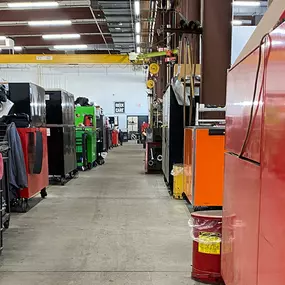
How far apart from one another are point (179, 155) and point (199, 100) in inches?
38.7

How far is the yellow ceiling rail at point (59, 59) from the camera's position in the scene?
53.3 feet

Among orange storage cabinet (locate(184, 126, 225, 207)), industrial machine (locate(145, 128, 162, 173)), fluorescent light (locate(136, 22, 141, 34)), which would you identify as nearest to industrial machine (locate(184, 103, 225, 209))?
orange storage cabinet (locate(184, 126, 225, 207))

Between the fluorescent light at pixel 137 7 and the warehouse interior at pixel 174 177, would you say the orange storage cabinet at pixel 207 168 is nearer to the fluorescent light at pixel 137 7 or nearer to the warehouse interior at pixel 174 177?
the warehouse interior at pixel 174 177

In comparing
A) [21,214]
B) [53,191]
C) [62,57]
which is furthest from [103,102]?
[21,214]

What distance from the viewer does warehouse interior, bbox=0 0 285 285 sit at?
148cm

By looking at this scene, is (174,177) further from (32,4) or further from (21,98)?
(32,4)

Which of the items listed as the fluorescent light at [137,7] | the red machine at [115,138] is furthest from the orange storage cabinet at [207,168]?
the red machine at [115,138]

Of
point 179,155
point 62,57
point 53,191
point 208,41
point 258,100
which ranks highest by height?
point 62,57

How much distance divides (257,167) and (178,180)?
12.9 ft

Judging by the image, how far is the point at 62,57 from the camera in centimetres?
1648

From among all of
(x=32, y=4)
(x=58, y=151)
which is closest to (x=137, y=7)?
(x=32, y=4)

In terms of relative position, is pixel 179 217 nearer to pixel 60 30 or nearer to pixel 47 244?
Result: pixel 47 244

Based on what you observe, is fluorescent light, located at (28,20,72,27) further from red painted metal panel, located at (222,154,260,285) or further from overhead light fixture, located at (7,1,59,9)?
red painted metal panel, located at (222,154,260,285)

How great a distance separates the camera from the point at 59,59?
650 inches
